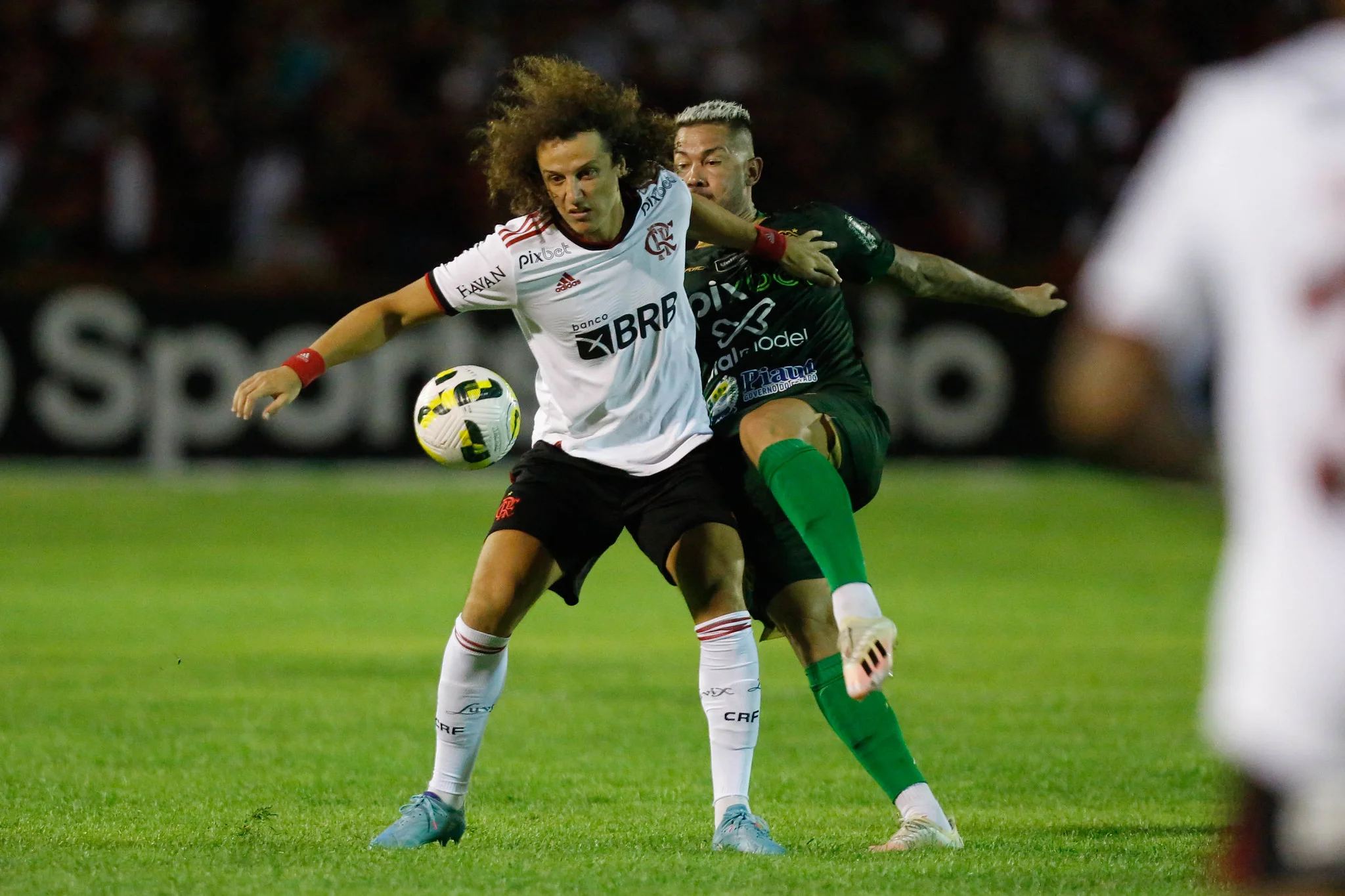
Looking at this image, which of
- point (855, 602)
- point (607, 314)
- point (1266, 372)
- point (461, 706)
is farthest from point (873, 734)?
point (1266, 372)

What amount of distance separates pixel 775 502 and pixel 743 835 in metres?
1.05

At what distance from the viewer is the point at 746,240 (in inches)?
232

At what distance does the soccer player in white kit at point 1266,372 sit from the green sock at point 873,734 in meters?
3.50

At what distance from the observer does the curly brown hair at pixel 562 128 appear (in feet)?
18.5

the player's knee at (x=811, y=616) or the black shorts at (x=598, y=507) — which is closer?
the black shorts at (x=598, y=507)

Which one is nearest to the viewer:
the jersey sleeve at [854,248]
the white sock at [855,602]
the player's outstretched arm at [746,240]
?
the white sock at [855,602]

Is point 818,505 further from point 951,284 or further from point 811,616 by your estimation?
point 951,284

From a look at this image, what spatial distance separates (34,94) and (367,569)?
306 inches

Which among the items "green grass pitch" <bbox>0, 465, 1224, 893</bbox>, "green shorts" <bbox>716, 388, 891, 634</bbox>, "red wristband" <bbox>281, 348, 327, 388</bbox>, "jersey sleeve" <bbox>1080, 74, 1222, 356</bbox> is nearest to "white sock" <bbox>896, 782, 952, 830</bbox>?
"green grass pitch" <bbox>0, 465, 1224, 893</bbox>

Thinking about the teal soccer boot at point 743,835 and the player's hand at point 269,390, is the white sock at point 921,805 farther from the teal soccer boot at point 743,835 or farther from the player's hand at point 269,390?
the player's hand at point 269,390

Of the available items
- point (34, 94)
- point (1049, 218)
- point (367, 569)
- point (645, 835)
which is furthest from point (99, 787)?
point (1049, 218)

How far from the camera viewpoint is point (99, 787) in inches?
256

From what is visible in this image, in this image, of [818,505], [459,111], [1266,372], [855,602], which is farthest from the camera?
[459,111]

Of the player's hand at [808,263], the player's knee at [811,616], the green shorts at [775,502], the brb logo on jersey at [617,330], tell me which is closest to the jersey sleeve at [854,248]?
the player's hand at [808,263]
